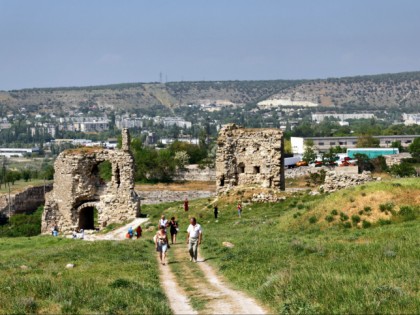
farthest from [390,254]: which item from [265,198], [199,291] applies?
[265,198]

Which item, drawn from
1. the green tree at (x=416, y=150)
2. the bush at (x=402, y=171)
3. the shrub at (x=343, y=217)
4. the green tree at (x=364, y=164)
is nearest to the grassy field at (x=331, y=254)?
the shrub at (x=343, y=217)

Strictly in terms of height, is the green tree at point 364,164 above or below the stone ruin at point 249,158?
below

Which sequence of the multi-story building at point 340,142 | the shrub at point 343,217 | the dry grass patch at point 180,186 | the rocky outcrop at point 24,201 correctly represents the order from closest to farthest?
1. the shrub at point 343,217
2. the rocky outcrop at point 24,201
3. the dry grass patch at point 180,186
4. the multi-story building at point 340,142

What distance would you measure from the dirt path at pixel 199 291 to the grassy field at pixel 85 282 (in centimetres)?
30

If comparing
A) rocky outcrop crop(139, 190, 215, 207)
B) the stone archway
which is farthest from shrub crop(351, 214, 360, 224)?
rocky outcrop crop(139, 190, 215, 207)

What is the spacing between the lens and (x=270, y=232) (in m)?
25.8

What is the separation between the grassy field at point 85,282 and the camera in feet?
40.5

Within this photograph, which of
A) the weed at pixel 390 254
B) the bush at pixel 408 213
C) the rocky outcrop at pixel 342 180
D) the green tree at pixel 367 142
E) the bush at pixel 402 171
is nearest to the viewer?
the weed at pixel 390 254

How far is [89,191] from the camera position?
133ft

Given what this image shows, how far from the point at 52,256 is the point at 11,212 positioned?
4777cm

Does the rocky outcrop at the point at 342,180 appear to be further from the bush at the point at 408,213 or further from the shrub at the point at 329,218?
the bush at the point at 408,213

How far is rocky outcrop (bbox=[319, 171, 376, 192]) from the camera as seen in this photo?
3588 cm

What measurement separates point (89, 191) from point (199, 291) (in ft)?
86.8

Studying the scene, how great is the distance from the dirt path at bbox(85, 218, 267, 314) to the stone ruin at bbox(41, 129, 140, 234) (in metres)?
19.0
